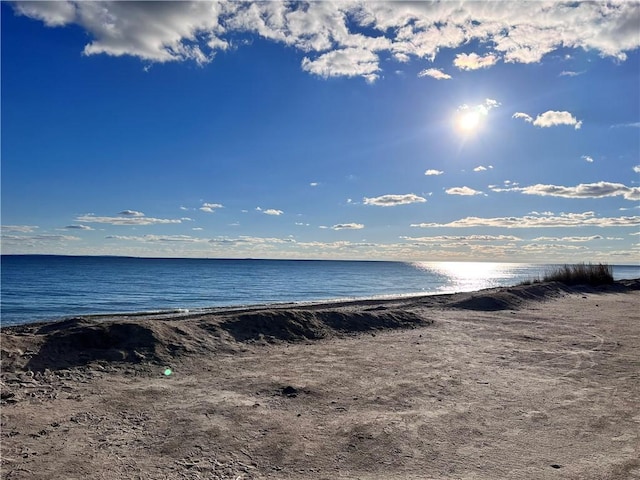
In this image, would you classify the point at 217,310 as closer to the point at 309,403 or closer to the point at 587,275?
the point at 309,403

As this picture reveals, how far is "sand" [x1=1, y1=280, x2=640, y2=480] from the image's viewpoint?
4.71 meters

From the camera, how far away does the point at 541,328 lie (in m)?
13.5

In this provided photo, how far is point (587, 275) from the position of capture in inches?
1230

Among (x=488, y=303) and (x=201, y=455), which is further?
(x=488, y=303)

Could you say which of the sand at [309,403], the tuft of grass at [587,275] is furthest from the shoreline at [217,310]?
the sand at [309,403]

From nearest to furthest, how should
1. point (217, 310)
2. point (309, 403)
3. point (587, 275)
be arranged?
1. point (309, 403)
2. point (217, 310)
3. point (587, 275)

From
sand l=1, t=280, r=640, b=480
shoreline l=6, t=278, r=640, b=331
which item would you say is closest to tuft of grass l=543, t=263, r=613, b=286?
shoreline l=6, t=278, r=640, b=331

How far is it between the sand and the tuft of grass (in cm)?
2180

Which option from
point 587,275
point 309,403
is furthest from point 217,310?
point 587,275

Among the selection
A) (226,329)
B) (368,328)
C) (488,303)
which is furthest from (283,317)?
(488,303)

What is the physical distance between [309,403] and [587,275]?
31282 millimetres

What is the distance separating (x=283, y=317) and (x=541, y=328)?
7979mm

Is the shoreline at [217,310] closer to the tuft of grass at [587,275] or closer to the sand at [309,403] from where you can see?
the tuft of grass at [587,275]

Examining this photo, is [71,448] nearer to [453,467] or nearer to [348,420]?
[348,420]
